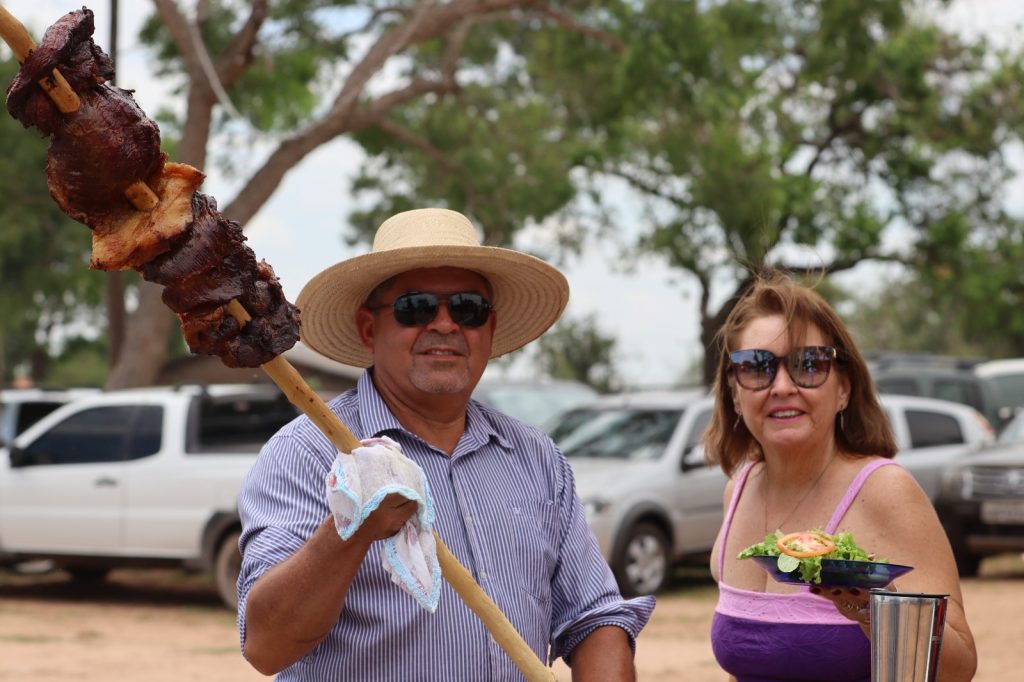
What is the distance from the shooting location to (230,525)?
11984mm

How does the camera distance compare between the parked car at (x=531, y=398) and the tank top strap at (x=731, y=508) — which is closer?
the tank top strap at (x=731, y=508)

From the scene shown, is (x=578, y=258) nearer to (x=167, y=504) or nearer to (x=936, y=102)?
(x=936, y=102)

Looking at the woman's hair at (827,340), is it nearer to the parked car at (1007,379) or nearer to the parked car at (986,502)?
the parked car at (986,502)

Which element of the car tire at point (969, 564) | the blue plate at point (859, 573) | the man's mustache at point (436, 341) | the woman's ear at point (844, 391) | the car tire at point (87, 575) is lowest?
the car tire at point (87, 575)

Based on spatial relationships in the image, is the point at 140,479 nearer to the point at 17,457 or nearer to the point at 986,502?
the point at 17,457

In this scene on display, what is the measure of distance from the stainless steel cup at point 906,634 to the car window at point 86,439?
35.5 ft

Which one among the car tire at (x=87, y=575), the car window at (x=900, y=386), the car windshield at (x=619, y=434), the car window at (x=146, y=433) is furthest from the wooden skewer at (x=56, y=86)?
the car window at (x=900, y=386)

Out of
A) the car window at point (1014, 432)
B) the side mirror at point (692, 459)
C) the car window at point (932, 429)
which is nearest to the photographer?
the side mirror at point (692, 459)

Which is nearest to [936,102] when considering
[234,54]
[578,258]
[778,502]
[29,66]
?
[578,258]

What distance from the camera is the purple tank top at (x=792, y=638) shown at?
350 centimetres

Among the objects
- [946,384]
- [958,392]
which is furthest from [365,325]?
[958,392]

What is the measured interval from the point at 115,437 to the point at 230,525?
1561 mm

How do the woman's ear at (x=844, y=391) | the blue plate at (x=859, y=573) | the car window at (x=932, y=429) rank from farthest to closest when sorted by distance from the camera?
the car window at (x=932, y=429)
the woman's ear at (x=844, y=391)
the blue plate at (x=859, y=573)

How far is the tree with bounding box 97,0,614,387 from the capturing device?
1570cm
